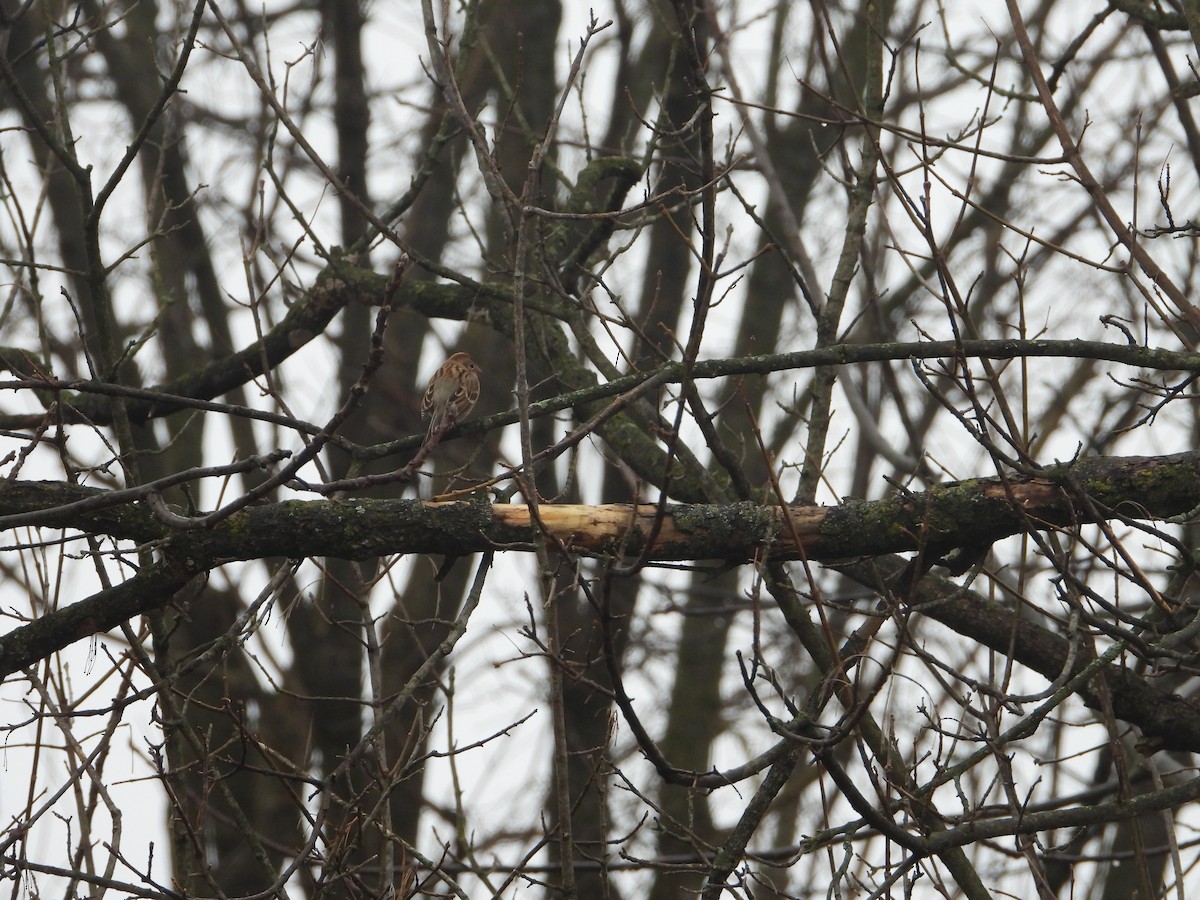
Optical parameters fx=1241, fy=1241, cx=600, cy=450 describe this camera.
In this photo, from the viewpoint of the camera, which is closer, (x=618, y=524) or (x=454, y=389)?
(x=618, y=524)

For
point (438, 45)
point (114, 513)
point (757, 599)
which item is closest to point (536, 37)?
point (438, 45)

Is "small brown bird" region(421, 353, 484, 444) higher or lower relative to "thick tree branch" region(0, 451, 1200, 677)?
higher

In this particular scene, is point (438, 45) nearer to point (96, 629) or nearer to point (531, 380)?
point (96, 629)

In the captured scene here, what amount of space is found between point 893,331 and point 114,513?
23.8 feet

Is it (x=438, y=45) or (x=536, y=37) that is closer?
(x=438, y=45)

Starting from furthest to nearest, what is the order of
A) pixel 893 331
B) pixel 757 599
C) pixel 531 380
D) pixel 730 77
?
pixel 893 331, pixel 531 380, pixel 730 77, pixel 757 599

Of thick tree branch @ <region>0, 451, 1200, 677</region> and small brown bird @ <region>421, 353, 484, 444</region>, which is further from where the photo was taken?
small brown bird @ <region>421, 353, 484, 444</region>

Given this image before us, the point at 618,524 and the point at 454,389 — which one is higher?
the point at 454,389

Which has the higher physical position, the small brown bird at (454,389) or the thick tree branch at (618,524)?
the small brown bird at (454,389)

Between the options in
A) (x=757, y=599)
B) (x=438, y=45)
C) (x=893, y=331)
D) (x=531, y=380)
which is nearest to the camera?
(x=757, y=599)

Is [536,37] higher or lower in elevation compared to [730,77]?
higher

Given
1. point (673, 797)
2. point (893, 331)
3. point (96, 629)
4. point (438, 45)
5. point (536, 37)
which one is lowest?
point (96, 629)

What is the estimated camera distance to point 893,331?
952cm

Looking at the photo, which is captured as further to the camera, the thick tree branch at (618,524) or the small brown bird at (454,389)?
the small brown bird at (454,389)
